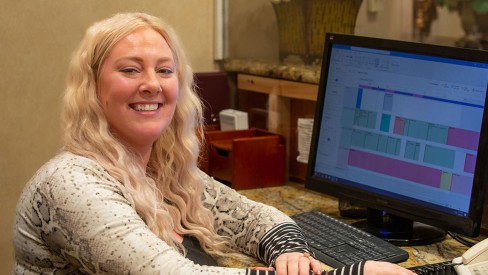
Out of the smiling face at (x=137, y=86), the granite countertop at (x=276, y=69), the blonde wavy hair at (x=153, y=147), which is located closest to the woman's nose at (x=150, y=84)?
the smiling face at (x=137, y=86)

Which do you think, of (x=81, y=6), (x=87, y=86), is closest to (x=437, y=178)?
(x=87, y=86)

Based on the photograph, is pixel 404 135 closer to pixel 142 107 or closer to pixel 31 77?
pixel 142 107

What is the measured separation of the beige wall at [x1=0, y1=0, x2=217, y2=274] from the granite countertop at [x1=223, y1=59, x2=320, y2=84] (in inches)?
16.9

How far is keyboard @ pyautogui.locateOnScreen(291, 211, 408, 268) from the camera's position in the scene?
5.75ft

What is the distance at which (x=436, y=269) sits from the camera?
5.30 feet

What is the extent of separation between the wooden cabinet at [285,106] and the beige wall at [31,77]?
0.54m

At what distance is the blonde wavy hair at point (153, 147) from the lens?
5.25 feet

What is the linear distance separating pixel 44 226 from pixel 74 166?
133 millimetres

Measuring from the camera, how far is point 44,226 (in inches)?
58.4

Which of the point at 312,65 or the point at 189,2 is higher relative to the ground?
the point at 189,2

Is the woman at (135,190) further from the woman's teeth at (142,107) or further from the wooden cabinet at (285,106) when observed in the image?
the wooden cabinet at (285,106)

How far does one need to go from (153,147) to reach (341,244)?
1.72 ft

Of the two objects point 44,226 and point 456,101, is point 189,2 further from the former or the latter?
point 44,226

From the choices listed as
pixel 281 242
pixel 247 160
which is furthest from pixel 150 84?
pixel 247 160
